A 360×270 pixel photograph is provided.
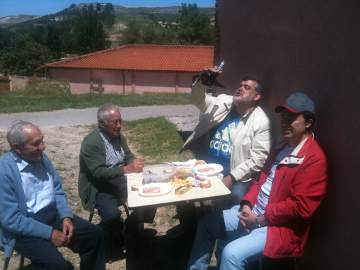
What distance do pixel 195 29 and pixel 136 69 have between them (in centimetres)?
2109

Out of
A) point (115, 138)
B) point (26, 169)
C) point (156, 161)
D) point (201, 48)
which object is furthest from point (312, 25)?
point (201, 48)

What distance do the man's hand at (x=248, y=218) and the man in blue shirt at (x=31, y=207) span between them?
49.0 inches

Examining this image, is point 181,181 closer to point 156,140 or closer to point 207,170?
point 207,170

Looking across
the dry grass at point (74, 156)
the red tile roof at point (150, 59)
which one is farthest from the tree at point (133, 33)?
the dry grass at point (74, 156)

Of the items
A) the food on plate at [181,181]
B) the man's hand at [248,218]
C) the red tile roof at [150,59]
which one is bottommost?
the red tile roof at [150,59]

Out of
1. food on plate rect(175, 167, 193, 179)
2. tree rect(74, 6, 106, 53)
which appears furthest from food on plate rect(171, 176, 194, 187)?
tree rect(74, 6, 106, 53)

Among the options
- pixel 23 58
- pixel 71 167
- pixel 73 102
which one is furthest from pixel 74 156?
pixel 23 58

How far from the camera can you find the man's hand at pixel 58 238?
2.99 meters

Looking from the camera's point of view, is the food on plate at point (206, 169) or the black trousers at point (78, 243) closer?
the black trousers at point (78, 243)

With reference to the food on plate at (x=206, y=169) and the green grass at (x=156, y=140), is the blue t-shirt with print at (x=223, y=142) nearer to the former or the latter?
the food on plate at (x=206, y=169)

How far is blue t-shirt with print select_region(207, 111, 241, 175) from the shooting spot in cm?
392

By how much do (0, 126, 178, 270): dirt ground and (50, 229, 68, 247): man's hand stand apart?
0.94m

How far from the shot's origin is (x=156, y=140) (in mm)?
8711

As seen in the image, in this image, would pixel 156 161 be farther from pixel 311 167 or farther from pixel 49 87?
pixel 49 87
